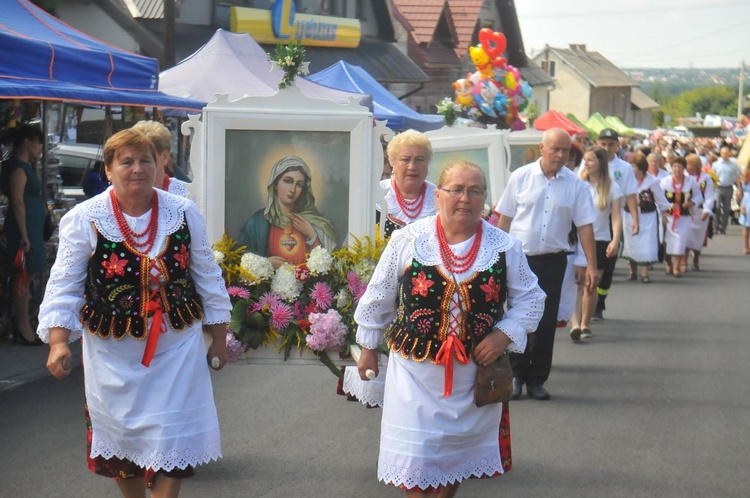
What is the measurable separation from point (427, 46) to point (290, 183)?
2964cm

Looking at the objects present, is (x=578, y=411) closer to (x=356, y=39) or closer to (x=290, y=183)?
(x=290, y=183)

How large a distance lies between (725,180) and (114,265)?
23.9 metres

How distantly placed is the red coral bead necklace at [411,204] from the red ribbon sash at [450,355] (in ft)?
7.18

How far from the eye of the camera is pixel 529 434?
289 inches

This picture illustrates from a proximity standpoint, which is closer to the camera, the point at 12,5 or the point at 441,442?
the point at 441,442

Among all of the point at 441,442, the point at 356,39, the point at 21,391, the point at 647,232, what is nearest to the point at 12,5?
the point at 21,391

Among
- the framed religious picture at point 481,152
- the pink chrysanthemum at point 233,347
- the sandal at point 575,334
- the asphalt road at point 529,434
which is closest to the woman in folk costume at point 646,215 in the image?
the sandal at point 575,334

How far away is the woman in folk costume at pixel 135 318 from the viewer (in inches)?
180

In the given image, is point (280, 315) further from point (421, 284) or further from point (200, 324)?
point (421, 284)

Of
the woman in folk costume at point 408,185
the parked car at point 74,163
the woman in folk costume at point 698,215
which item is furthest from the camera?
the woman in folk costume at point 698,215

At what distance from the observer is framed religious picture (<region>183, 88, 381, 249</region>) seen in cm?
614

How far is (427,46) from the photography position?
35.3 metres

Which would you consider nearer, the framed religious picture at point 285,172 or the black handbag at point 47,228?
the framed religious picture at point 285,172

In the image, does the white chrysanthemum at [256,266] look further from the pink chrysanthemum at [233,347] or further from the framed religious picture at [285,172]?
the pink chrysanthemum at [233,347]
